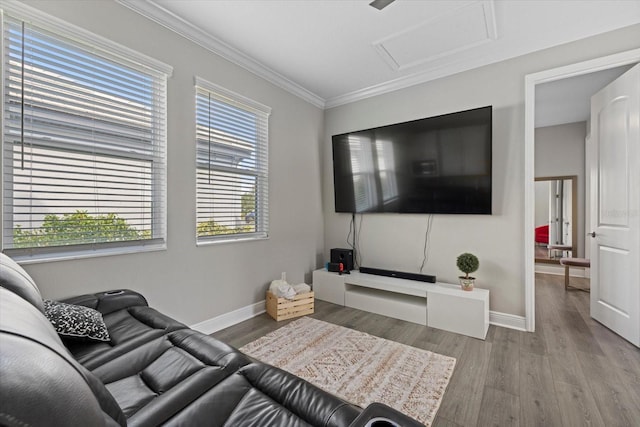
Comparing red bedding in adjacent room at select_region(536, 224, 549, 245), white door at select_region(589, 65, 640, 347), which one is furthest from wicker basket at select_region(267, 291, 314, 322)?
red bedding in adjacent room at select_region(536, 224, 549, 245)

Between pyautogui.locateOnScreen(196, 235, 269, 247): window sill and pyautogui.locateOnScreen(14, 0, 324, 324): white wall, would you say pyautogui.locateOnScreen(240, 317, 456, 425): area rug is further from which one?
pyautogui.locateOnScreen(196, 235, 269, 247): window sill

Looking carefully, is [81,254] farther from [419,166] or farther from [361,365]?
[419,166]

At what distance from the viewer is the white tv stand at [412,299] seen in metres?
2.52

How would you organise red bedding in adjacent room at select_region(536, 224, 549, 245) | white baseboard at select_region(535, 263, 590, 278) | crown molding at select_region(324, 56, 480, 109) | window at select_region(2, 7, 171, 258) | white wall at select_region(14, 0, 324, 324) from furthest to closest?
red bedding in adjacent room at select_region(536, 224, 549, 245) < white baseboard at select_region(535, 263, 590, 278) < crown molding at select_region(324, 56, 480, 109) < white wall at select_region(14, 0, 324, 324) < window at select_region(2, 7, 171, 258)

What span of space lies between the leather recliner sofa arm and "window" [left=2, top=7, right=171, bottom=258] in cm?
32

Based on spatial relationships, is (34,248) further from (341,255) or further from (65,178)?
(341,255)

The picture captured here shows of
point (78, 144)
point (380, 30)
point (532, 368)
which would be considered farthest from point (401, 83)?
point (78, 144)

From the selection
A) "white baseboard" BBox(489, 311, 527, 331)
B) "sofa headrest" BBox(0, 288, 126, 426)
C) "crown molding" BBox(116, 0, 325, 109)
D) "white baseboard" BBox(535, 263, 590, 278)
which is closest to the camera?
"sofa headrest" BBox(0, 288, 126, 426)

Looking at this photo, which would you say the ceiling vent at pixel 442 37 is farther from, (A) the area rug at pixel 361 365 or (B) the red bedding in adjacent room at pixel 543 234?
(B) the red bedding in adjacent room at pixel 543 234

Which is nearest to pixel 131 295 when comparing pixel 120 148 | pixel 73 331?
pixel 73 331

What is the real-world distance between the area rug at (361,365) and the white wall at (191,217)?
2.25ft

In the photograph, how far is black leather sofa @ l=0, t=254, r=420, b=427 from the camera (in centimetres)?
36

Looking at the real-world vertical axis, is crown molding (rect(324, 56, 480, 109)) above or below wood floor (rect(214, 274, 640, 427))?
above

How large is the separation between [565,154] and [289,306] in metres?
5.23
